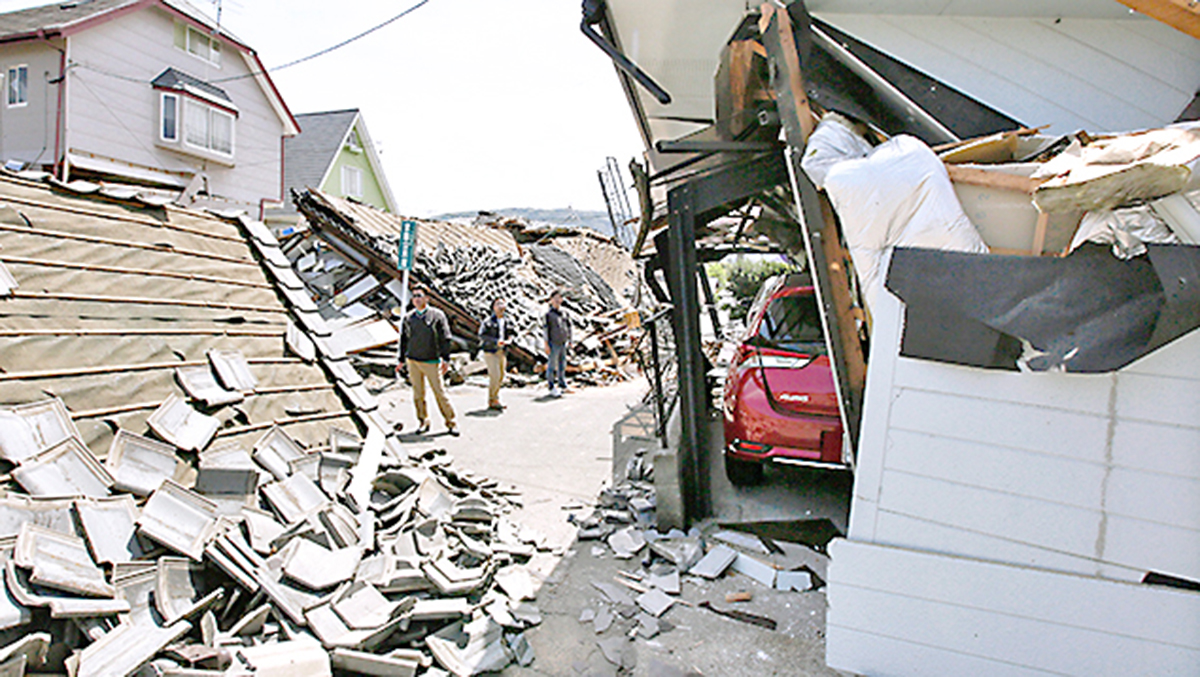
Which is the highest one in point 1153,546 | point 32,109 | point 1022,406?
point 32,109

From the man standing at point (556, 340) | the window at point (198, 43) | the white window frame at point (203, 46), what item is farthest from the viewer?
the white window frame at point (203, 46)

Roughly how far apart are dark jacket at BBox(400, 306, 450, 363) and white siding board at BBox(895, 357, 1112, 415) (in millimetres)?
6398

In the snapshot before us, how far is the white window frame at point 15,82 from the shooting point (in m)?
16.6

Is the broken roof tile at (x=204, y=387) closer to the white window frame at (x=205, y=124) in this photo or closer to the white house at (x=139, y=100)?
the white house at (x=139, y=100)

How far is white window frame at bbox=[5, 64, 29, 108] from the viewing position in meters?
16.6

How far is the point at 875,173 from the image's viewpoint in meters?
2.80

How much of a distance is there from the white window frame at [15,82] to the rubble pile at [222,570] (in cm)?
2019

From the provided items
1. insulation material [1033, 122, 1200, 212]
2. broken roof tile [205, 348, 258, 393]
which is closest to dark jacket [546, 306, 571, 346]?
broken roof tile [205, 348, 258, 393]

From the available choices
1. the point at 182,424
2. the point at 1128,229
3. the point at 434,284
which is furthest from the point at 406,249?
the point at 1128,229

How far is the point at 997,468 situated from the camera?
103 inches

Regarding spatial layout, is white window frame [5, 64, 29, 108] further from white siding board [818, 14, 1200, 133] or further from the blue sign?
white siding board [818, 14, 1200, 133]

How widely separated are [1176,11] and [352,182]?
3064 cm

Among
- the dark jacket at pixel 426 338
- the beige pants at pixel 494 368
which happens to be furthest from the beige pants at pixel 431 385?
the beige pants at pixel 494 368

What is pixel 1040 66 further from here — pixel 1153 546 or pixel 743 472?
pixel 743 472
